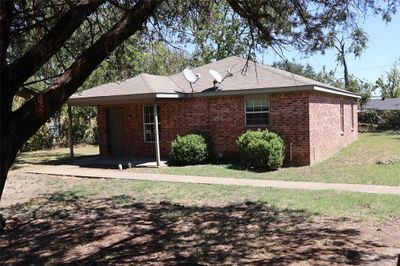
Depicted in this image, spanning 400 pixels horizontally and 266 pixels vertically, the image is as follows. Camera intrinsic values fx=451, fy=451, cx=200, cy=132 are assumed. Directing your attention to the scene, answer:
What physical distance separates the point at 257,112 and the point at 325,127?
11.5 feet

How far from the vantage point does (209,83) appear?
18.7 m

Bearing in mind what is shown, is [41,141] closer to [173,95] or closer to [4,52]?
[173,95]

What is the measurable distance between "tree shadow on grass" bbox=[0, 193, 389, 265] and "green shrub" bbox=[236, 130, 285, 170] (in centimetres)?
547

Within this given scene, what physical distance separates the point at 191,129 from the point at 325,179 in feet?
Result: 21.8

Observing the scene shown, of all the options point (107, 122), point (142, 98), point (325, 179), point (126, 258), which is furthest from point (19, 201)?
point (107, 122)

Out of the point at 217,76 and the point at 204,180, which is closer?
the point at 204,180

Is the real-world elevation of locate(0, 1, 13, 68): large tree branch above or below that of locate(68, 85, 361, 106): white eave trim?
below

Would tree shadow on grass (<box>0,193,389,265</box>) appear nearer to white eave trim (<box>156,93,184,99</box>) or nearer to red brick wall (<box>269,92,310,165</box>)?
red brick wall (<box>269,92,310,165</box>)

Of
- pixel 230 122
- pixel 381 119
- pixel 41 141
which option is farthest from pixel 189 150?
pixel 381 119

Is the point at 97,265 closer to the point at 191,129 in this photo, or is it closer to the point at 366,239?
the point at 366,239

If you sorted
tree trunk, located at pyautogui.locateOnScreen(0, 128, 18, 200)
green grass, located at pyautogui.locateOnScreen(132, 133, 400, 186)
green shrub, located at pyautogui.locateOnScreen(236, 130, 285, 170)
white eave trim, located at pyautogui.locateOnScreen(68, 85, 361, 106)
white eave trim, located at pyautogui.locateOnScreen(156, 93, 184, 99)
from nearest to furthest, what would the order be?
tree trunk, located at pyautogui.locateOnScreen(0, 128, 18, 200) → green grass, located at pyautogui.locateOnScreen(132, 133, 400, 186) → green shrub, located at pyautogui.locateOnScreen(236, 130, 285, 170) → white eave trim, located at pyautogui.locateOnScreen(68, 85, 361, 106) → white eave trim, located at pyautogui.locateOnScreen(156, 93, 184, 99)

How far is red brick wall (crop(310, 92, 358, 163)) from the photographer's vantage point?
1650 cm

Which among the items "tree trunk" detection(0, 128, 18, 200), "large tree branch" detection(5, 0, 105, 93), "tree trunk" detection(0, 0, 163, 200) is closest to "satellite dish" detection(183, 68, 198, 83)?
"tree trunk" detection(0, 0, 163, 200)

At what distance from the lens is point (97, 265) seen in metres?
5.78
